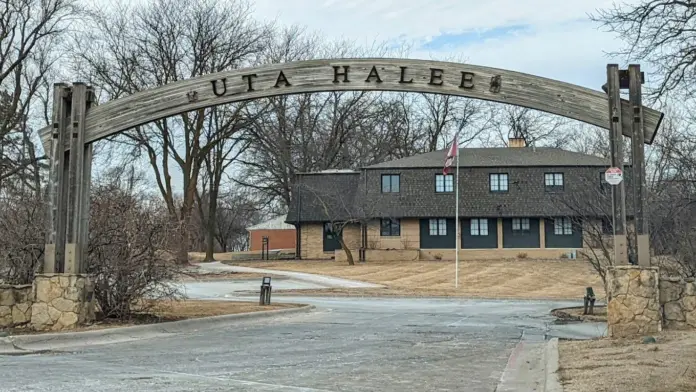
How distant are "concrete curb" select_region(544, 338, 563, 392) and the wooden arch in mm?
3863

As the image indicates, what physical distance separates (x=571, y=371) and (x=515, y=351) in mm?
3030

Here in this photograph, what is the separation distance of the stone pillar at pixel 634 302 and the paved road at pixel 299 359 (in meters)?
1.74

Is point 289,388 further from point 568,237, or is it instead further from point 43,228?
point 568,237

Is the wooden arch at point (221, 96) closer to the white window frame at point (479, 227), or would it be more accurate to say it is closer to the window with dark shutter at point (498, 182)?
the window with dark shutter at point (498, 182)

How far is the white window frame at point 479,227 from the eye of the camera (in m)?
47.8

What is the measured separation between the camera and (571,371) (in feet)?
26.8

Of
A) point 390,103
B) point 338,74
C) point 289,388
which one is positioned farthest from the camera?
point 390,103

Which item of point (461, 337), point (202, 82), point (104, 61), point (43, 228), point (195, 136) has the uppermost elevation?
point (104, 61)

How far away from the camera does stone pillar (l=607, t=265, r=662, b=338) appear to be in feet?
35.8

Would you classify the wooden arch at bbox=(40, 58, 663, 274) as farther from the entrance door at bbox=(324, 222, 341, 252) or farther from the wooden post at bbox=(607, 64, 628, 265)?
the entrance door at bbox=(324, 222, 341, 252)

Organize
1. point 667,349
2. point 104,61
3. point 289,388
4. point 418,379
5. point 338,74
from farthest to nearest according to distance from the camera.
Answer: point 104,61 < point 338,74 < point 667,349 < point 418,379 < point 289,388

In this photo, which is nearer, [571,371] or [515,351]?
[571,371]

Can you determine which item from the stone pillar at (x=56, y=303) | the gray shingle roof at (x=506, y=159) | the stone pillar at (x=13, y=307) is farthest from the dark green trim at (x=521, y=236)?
the stone pillar at (x=13, y=307)

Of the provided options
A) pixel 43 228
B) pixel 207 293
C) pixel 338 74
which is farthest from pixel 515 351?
pixel 207 293
